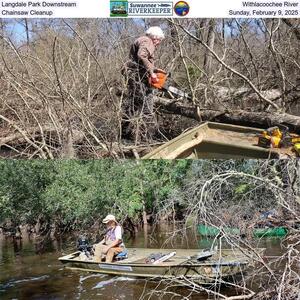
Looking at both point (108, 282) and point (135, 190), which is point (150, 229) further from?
point (108, 282)

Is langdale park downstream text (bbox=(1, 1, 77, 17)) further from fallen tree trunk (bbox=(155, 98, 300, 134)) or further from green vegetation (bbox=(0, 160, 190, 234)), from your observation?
green vegetation (bbox=(0, 160, 190, 234))

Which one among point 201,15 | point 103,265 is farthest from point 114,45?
point 103,265

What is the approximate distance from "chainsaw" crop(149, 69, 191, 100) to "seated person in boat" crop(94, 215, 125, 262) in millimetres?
1134

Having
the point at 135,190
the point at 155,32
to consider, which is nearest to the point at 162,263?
the point at 135,190

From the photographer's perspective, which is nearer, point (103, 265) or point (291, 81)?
point (291, 81)

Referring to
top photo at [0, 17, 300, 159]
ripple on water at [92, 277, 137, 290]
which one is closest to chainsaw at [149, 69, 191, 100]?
top photo at [0, 17, 300, 159]

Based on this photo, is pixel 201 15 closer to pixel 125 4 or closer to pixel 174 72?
pixel 125 4

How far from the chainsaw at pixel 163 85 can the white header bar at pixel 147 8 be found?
53 cm

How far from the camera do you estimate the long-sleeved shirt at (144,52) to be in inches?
142

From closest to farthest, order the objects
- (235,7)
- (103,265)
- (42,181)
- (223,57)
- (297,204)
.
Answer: (235,7) < (297,204) < (223,57) < (42,181) < (103,265)

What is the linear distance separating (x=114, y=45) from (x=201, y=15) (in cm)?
69

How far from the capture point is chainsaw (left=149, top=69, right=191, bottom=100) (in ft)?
12.2

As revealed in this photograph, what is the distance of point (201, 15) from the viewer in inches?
127

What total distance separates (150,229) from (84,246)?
77 centimetres
